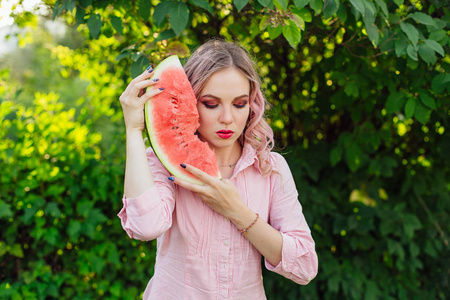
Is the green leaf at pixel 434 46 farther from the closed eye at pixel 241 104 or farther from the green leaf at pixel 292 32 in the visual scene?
the closed eye at pixel 241 104

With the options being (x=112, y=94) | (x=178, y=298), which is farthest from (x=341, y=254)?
(x=112, y=94)

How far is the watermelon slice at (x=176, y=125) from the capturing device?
54.4 inches

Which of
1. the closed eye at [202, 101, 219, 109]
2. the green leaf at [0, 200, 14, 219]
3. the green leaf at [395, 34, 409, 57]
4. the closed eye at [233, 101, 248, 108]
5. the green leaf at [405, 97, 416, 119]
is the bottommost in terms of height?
the green leaf at [0, 200, 14, 219]

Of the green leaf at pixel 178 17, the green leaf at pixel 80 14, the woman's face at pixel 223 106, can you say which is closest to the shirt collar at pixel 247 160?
the woman's face at pixel 223 106

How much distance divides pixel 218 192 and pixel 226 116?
0.27m

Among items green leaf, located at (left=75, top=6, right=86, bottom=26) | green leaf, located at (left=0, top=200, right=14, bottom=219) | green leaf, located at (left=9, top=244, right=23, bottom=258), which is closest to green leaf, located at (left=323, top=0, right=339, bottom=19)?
green leaf, located at (left=75, top=6, right=86, bottom=26)

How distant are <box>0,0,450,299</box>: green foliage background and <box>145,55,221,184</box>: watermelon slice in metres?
0.93

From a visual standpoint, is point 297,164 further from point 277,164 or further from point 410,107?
point 277,164

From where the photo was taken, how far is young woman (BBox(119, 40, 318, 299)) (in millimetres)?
1309

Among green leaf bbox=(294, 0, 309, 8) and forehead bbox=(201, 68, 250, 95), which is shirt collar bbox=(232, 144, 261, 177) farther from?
green leaf bbox=(294, 0, 309, 8)

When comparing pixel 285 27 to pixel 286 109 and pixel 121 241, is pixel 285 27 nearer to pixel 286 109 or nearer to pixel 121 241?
pixel 286 109

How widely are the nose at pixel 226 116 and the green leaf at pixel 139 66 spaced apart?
655 millimetres

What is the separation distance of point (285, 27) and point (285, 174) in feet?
2.10

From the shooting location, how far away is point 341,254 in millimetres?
3209
